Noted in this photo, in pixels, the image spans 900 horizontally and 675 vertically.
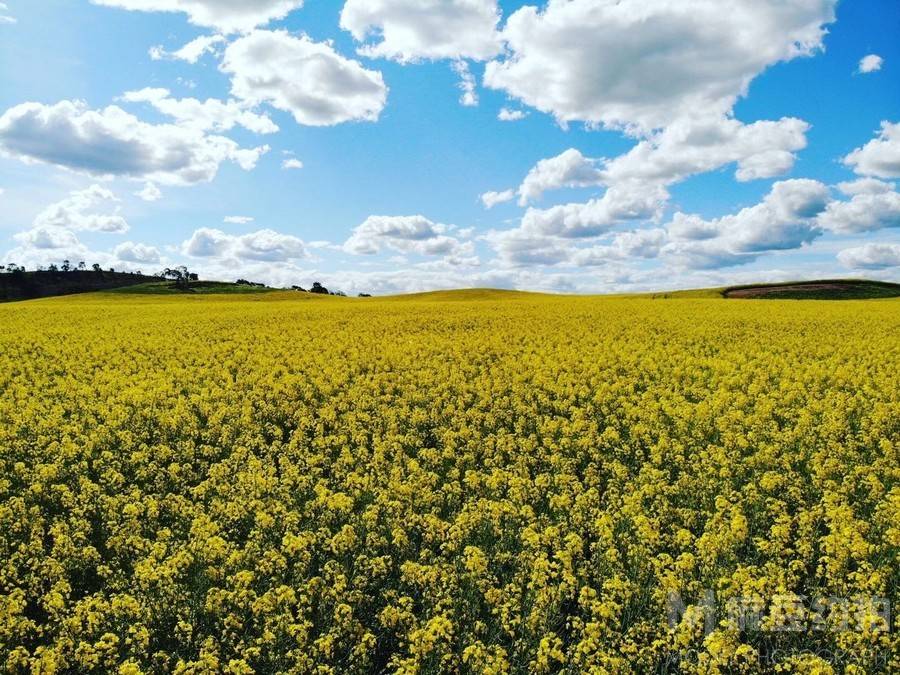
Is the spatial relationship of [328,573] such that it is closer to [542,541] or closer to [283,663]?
[283,663]

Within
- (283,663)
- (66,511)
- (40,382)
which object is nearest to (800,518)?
(283,663)

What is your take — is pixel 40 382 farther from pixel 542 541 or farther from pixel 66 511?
pixel 542 541

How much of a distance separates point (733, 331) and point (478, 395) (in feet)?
60.9

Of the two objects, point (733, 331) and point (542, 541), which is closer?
point (542, 541)

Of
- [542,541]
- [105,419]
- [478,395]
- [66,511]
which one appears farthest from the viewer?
[478,395]

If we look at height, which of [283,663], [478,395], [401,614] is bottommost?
[283,663]

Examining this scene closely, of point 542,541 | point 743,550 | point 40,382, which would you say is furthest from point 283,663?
point 40,382

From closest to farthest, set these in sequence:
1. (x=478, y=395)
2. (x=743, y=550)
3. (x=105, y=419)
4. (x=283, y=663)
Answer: (x=283, y=663) → (x=743, y=550) → (x=105, y=419) → (x=478, y=395)

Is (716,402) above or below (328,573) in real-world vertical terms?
above

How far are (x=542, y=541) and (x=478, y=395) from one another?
8.04 meters

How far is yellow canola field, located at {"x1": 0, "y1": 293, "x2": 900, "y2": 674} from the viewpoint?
6.17 metres

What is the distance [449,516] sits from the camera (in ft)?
30.1

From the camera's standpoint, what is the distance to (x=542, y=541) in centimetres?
789

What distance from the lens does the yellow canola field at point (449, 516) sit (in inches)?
243
